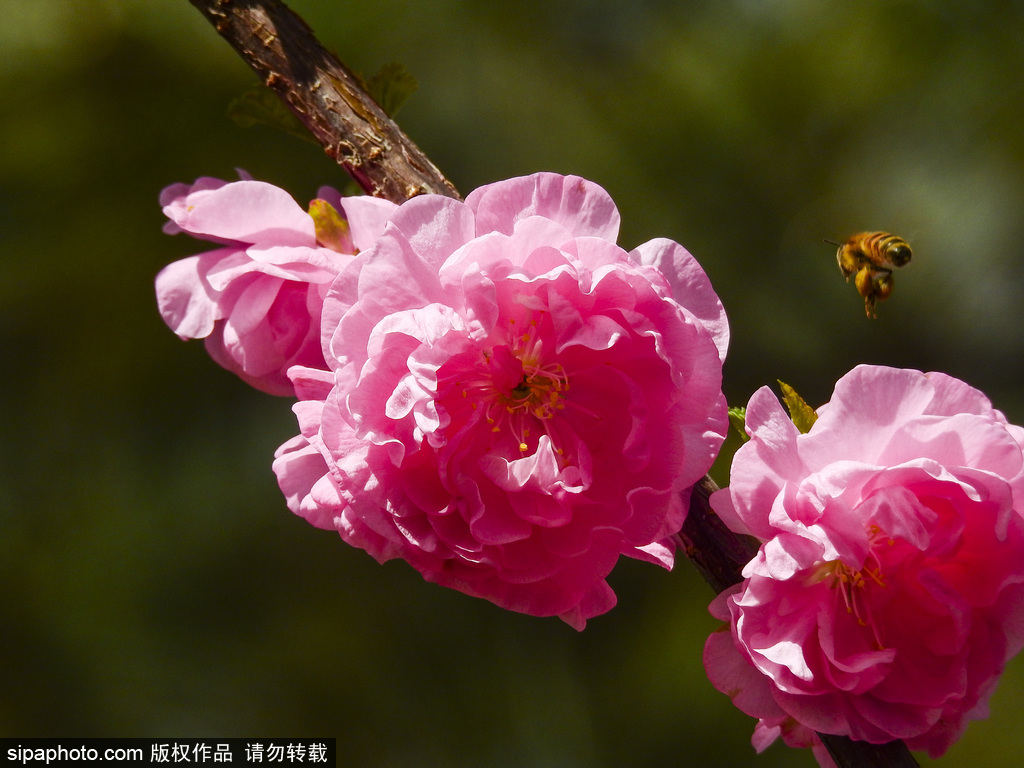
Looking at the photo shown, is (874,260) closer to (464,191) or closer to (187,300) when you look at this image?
(187,300)

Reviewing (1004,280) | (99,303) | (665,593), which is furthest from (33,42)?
(1004,280)

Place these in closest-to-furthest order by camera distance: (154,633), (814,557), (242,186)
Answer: (814,557) < (242,186) < (154,633)

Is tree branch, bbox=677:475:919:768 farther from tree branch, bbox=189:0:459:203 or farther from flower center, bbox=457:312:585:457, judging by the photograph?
tree branch, bbox=189:0:459:203

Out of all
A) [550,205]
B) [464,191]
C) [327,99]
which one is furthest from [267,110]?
[464,191]

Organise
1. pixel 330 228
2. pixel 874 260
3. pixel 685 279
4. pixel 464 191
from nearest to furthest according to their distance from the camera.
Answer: pixel 685 279
pixel 330 228
pixel 874 260
pixel 464 191

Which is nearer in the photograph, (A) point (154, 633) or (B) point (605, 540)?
(B) point (605, 540)

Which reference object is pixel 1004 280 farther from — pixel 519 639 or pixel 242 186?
pixel 242 186

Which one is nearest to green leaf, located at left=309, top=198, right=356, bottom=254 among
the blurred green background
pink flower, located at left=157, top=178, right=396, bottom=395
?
pink flower, located at left=157, top=178, right=396, bottom=395

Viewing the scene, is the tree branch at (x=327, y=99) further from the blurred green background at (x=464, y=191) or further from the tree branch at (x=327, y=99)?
the blurred green background at (x=464, y=191)
